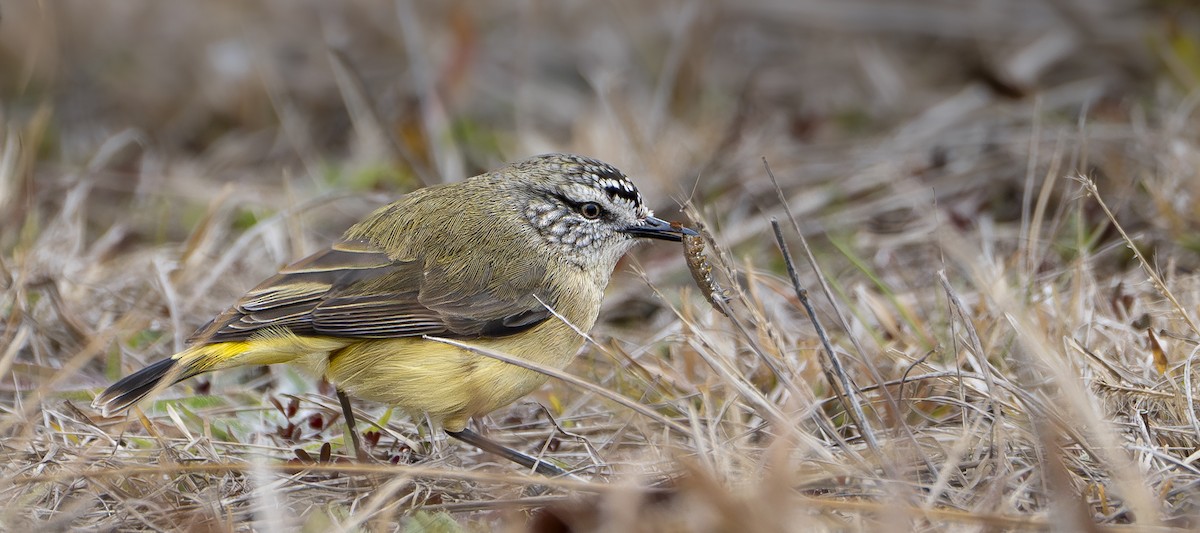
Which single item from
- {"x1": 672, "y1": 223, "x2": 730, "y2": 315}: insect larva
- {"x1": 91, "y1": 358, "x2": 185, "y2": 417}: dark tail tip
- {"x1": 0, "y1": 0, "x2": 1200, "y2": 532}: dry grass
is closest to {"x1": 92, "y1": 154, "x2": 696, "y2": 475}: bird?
{"x1": 91, "y1": 358, "x2": 185, "y2": 417}: dark tail tip

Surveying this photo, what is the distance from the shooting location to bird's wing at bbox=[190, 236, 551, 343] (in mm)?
3701

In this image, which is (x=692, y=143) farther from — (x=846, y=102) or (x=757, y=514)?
(x=757, y=514)

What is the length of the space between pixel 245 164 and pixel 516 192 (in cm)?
365

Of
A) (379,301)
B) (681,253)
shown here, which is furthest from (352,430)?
(681,253)

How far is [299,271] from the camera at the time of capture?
3930 mm

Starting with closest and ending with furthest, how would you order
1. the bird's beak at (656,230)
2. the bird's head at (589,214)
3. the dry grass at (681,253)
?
the dry grass at (681,253) → the bird's beak at (656,230) → the bird's head at (589,214)

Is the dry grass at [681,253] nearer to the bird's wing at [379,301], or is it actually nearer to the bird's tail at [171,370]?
the bird's tail at [171,370]

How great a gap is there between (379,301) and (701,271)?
113 cm

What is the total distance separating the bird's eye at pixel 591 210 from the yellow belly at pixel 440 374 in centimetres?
51

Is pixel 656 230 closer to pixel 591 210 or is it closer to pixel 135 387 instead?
pixel 591 210

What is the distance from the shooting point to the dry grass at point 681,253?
9.75ft

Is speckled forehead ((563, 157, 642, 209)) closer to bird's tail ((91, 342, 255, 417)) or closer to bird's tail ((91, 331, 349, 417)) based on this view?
bird's tail ((91, 331, 349, 417))

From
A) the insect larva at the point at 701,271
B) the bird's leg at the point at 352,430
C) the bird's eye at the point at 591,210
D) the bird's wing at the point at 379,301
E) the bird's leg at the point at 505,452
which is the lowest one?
the bird's leg at the point at 505,452

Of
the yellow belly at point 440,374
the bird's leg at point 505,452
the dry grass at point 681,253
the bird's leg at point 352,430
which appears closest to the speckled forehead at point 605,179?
the dry grass at point 681,253
